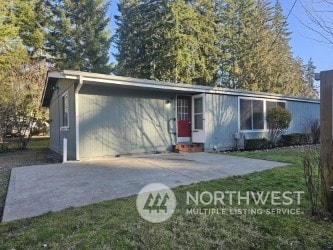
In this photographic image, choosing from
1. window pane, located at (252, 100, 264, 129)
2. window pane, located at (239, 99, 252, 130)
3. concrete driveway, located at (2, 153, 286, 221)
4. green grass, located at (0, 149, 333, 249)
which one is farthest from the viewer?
window pane, located at (252, 100, 264, 129)

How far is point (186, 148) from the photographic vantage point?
36.7 feet

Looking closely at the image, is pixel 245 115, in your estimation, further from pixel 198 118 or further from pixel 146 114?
pixel 146 114

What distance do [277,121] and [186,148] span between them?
496cm

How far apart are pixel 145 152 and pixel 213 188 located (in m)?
5.82

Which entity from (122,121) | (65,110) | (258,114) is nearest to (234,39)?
(258,114)

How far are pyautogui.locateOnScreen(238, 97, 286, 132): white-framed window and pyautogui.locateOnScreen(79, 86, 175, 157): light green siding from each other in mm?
3453

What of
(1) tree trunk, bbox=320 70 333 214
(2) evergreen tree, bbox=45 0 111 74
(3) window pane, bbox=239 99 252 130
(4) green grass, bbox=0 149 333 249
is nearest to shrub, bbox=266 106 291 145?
(3) window pane, bbox=239 99 252 130

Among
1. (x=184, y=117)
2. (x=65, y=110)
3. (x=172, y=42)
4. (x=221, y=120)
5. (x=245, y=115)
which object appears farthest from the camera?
(x=172, y=42)

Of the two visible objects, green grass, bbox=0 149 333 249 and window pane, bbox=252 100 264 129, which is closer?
green grass, bbox=0 149 333 249

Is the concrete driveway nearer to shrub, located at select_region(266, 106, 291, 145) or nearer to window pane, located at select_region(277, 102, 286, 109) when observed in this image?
shrub, located at select_region(266, 106, 291, 145)

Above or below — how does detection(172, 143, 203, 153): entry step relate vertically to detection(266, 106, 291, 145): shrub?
below

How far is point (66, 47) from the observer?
2773 centimetres

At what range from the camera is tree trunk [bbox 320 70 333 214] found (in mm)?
3627

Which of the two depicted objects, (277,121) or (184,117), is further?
(277,121)
